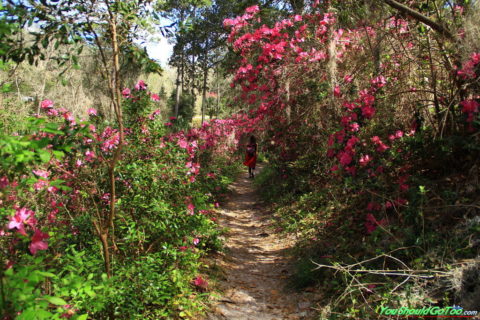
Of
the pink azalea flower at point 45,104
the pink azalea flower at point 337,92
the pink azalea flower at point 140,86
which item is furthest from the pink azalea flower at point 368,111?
the pink azalea flower at point 45,104

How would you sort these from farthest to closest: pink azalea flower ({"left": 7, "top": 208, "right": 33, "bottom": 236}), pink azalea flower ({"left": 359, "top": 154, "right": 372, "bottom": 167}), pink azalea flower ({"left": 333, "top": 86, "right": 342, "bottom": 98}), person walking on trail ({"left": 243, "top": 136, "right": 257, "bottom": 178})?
person walking on trail ({"left": 243, "top": 136, "right": 257, "bottom": 178})
pink azalea flower ({"left": 333, "top": 86, "right": 342, "bottom": 98})
pink azalea flower ({"left": 359, "top": 154, "right": 372, "bottom": 167})
pink azalea flower ({"left": 7, "top": 208, "right": 33, "bottom": 236})

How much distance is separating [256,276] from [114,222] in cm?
220

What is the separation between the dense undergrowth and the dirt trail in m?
0.41

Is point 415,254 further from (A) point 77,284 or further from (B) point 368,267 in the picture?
(A) point 77,284

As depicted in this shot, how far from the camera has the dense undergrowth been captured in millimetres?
1875

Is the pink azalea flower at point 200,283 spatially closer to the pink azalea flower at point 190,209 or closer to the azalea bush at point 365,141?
the pink azalea flower at point 190,209

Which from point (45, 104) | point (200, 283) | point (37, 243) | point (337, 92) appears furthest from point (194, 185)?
point (337, 92)

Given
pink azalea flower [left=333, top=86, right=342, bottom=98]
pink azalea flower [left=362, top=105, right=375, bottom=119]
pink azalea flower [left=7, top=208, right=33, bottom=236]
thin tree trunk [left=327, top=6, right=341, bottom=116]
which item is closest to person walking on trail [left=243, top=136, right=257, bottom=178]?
thin tree trunk [left=327, top=6, right=341, bottom=116]

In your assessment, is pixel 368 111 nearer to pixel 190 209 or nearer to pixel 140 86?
pixel 190 209

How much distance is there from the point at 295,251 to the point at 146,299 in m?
2.80

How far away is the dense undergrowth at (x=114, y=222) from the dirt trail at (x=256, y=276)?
41 cm

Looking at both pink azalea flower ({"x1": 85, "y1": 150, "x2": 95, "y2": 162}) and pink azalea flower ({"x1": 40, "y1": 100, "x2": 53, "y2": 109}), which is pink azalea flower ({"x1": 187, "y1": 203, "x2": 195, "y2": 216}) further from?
pink azalea flower ({"x1": 40, "y1": 100, "x2": 53, "y2": 109})

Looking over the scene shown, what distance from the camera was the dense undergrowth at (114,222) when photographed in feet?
6.15

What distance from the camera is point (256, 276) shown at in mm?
4453
